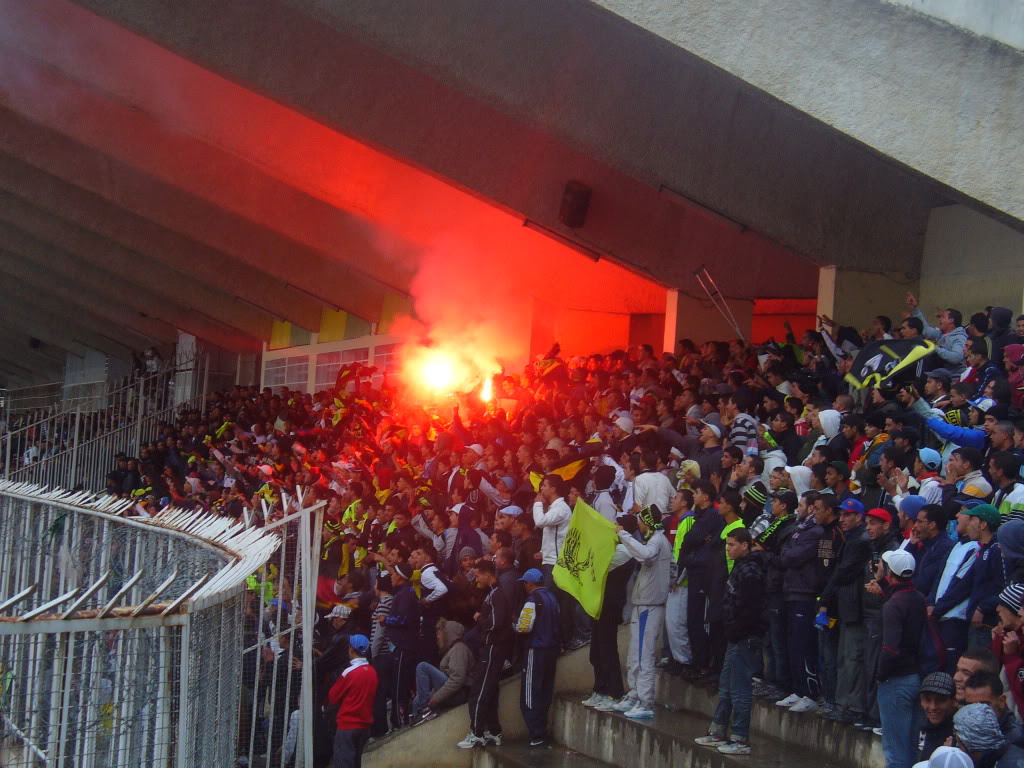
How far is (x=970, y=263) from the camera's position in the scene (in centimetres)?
1441

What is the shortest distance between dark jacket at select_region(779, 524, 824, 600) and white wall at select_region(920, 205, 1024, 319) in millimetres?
5440

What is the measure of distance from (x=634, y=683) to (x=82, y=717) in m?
5.64

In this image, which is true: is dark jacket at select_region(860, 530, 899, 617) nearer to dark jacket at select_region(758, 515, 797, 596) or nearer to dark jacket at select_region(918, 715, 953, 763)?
dark jacket at select_region(758, 515, 797, 596)

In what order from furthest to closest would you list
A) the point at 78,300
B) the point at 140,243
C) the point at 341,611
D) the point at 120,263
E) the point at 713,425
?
the point at 78,300 < the point at 120,263 < the point at 140,243 < the point at 713,425 < the point at 341,611

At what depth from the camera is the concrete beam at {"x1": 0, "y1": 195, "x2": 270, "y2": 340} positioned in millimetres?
27391

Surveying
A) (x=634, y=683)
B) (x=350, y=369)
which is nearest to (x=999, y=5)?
(x=634, y=683)

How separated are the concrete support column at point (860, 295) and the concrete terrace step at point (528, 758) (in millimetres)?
6673

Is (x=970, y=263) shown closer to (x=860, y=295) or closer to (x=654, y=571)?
(x=860, y=295)

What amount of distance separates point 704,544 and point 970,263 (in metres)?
5.92

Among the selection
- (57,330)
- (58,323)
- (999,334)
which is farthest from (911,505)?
(57,330)

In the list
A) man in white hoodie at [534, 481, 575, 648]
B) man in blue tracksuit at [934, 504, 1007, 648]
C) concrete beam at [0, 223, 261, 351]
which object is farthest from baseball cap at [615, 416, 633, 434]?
concrete beam at [0, 223, 261, 351]

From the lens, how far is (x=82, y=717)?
5383 mm

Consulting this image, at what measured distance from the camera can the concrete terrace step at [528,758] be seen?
34.1 ft

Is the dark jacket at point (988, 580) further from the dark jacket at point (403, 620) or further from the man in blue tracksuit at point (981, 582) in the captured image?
the dark jacket at point (403, 620)
